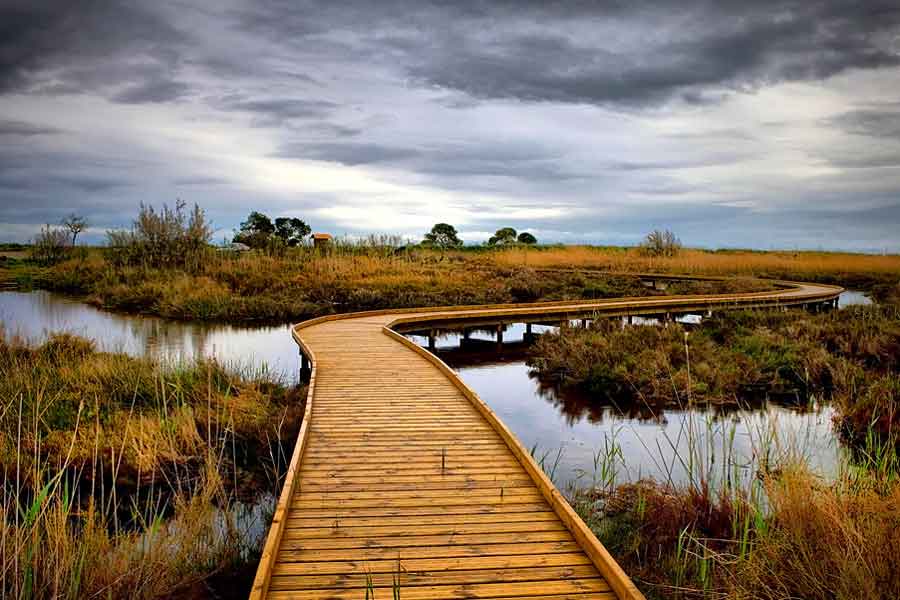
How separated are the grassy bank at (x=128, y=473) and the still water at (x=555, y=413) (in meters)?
1.05

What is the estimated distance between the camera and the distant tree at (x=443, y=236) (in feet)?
155

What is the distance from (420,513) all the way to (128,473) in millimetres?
3276

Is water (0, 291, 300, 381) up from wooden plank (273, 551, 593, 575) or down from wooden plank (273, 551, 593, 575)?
up

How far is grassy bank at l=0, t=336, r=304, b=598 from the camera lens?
3641mm

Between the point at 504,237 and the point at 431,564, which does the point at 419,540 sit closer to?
the point at 431,564

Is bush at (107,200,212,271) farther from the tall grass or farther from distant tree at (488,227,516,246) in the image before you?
distant tree at (488,227,516,246)

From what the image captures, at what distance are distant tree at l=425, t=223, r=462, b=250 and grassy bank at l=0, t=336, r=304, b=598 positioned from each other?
3782 cm

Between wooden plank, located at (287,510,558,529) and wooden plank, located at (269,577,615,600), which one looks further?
wooden plank, located at (287,510,558,529)

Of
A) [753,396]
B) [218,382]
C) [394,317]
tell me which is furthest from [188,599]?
[394,317]

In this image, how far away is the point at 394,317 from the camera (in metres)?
14.1

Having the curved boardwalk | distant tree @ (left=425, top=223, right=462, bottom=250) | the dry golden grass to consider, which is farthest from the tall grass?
distant tree @ (left=425, top=223, right=462, bottom=250)

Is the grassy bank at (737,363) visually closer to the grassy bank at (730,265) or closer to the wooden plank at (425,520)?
the wooden plank at (425,520)

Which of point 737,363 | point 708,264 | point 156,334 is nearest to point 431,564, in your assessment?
point 737,363

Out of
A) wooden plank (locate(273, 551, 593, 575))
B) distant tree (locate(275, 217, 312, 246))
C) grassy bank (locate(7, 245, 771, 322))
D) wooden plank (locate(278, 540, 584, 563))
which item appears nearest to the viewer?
wooden plank (locate(273, 551, 593, 575))
